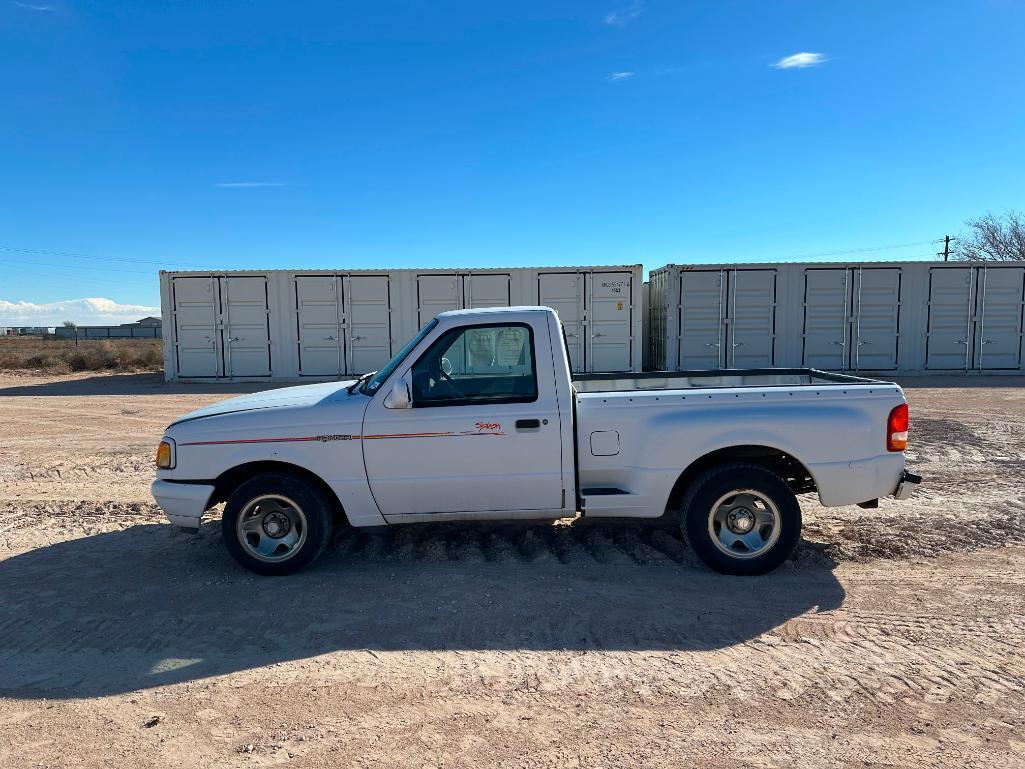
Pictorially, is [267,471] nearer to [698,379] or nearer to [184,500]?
[184,500]

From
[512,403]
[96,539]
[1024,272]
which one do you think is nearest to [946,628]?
[512,403]

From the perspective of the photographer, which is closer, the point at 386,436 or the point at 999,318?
the point at 386,436

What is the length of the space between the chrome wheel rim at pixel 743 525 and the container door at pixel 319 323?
15659 millimetres

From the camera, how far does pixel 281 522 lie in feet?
15.9

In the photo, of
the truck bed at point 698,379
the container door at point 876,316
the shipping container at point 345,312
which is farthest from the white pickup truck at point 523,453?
the container door at point 876,316

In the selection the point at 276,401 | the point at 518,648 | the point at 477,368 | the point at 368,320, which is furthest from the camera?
the point at 368,320

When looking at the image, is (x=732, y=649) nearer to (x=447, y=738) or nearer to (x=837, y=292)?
(x=447, y=738)

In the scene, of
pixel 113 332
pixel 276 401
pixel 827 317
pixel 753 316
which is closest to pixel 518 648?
pixel 276 401

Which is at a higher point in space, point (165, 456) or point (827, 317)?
point (827, 317)

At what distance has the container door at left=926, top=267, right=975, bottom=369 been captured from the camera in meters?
18.4

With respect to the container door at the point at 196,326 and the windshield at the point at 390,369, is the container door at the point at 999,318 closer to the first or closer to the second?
the windshield at the point at 390,369

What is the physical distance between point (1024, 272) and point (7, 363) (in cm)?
3427

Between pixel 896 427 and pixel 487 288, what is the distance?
48.1ft

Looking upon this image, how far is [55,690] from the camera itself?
3.40 meters
